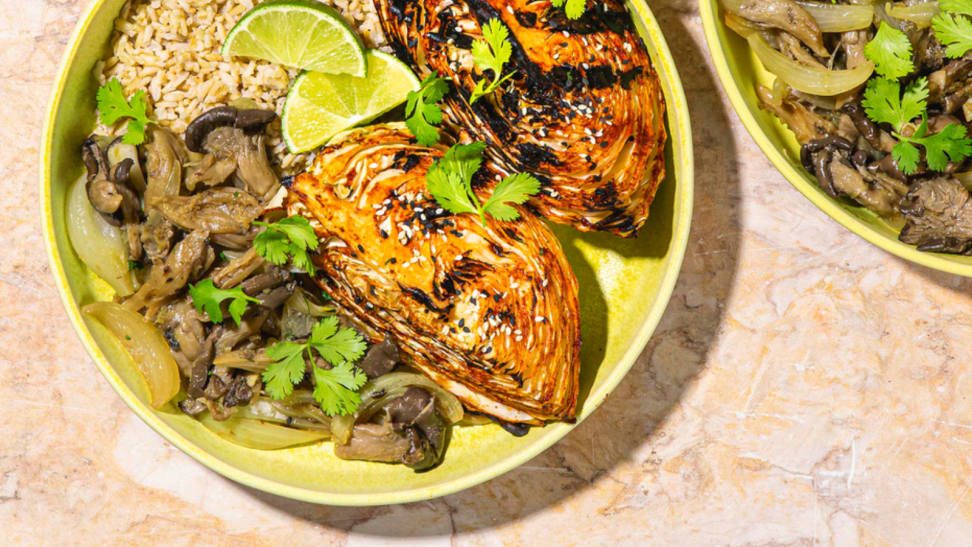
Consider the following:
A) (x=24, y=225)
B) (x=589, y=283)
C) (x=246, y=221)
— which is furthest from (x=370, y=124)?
(x=24, y=225)

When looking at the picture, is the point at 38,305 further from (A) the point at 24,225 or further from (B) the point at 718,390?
(B) the point at 718,390

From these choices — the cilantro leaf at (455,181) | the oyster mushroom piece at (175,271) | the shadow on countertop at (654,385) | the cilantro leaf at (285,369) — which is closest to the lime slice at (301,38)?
the cilantro leaf at (455,181)

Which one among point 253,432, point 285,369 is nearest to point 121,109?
point 285,369

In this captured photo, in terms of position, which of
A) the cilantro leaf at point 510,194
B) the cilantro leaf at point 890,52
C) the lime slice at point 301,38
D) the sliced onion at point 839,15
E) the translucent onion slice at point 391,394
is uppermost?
the lime slice at point 301,38

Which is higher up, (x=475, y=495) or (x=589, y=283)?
(x=589, y=283)

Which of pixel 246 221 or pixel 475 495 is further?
pixel 475 495

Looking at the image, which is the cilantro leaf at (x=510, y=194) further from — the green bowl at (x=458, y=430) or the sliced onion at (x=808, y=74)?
the sliced onion at (x=808, y=74)

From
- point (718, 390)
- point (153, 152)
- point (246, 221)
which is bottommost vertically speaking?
point (718, 390)
